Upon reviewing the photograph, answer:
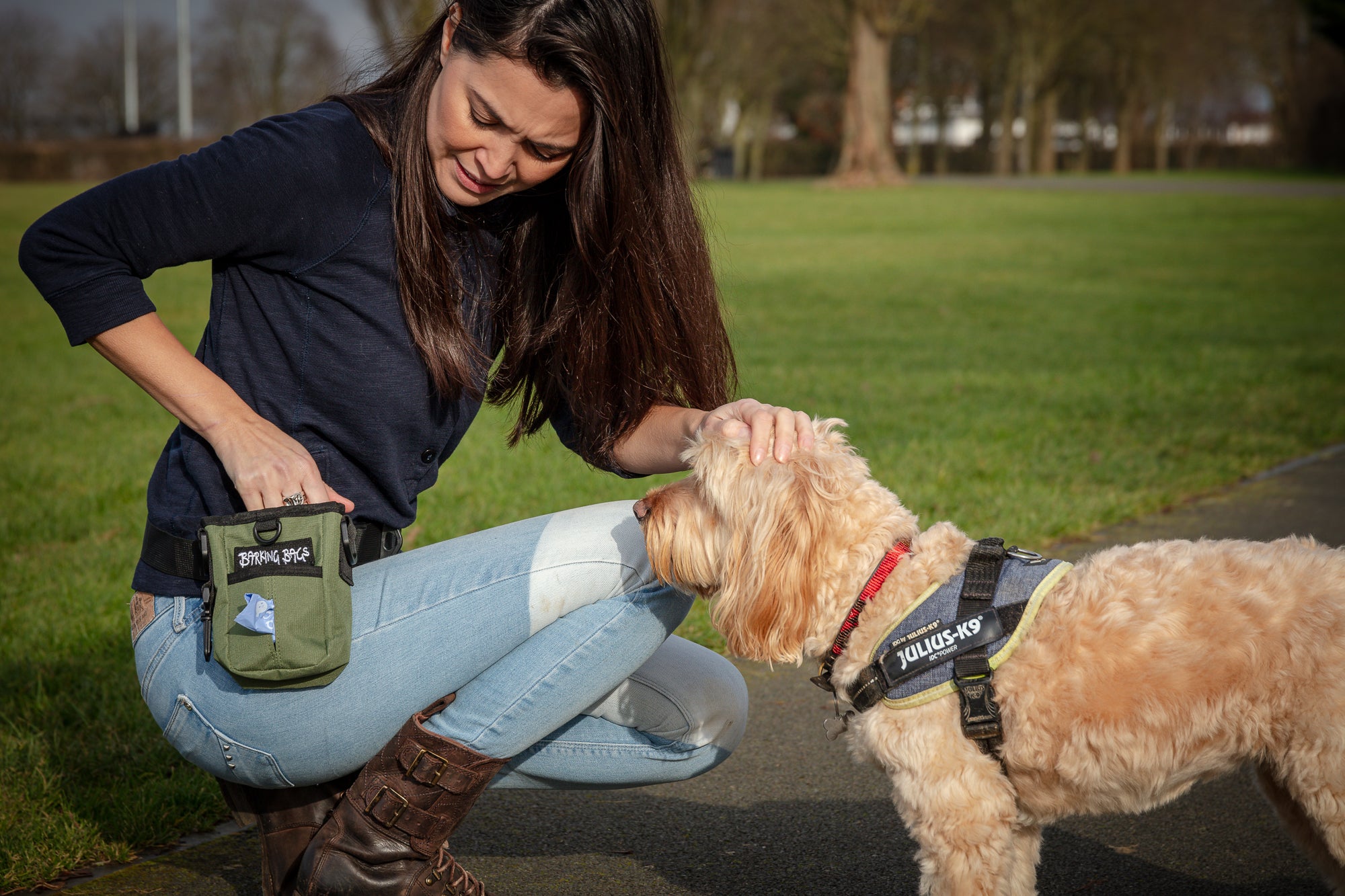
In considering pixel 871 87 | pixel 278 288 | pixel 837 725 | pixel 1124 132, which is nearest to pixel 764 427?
pixel 837 725

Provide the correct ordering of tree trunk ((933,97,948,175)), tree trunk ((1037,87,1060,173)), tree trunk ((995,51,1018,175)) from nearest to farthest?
tree trunk ((995,51,1018,175)), tree trunk ((1037,87,1060,173)), tree trunk ((933,97,948,175))

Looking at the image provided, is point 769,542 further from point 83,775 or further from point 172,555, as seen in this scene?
point 83,775

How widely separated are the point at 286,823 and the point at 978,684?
1553 mm

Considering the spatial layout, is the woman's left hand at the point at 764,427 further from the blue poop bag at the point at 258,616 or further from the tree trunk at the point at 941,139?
the tree trunk at the point at 941,139

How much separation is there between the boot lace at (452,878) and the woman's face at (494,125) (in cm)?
154

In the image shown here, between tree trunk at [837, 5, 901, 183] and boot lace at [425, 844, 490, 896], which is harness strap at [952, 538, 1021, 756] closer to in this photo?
boot lace at [425, 844, 490, 896]

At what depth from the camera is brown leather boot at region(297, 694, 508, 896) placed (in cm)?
232

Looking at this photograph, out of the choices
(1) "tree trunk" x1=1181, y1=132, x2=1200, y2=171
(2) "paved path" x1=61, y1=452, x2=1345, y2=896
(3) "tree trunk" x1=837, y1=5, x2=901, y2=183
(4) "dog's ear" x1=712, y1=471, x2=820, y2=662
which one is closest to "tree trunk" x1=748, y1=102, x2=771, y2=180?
(3) "tree trunk" x1=837, y1=5, x2=901, y2=183

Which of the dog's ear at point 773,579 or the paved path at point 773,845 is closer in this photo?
the dog's ear at point 773,579

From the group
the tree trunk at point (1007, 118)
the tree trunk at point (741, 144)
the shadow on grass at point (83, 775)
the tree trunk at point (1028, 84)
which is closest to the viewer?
the shadow on grass at point (83, 775)

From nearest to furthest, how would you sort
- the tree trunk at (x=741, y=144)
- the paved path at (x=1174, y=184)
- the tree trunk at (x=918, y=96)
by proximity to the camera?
the paved path at (x=1174, y=184)
the tree trunk at (x=918, y=96)
the tree trunk at (x=741, y=144)

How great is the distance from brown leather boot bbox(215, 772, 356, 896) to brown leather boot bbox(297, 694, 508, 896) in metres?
0.11

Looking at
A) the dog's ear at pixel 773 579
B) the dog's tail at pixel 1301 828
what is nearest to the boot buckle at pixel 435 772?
the dog's ear at pixel 773 579

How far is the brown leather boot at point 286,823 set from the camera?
2.45 meters
